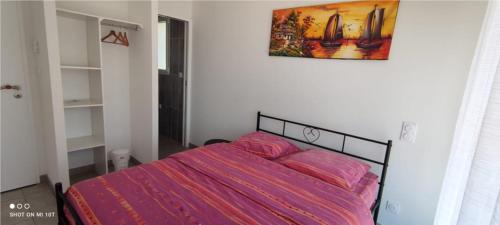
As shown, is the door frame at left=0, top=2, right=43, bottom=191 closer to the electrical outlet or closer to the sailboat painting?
the sailboat painting

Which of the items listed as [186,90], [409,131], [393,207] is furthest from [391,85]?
[186,90]

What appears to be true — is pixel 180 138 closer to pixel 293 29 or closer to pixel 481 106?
pixel 293 29

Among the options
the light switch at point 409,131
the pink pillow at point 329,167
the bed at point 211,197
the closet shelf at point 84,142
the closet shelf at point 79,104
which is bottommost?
the closet shelf at point 84,142

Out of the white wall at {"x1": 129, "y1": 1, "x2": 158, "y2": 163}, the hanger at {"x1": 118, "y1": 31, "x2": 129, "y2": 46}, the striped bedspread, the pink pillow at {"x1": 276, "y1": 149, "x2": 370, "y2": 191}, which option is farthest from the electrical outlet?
the hanger at {"x1": 118, "y1": 31, "x2": 129, "y2": 46}

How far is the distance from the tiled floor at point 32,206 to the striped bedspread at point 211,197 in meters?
1.03

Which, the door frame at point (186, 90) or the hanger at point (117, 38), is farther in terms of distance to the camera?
the door frame at point (186, 90)

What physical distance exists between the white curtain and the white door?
3297 mm

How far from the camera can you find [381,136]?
6.51 ft

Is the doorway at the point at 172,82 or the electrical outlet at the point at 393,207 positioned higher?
the doorway at the point at 172,82

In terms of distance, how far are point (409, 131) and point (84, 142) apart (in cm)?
311

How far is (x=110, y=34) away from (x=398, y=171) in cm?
318

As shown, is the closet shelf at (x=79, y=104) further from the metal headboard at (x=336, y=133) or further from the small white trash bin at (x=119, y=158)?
the metal headboard at (x=336, y=133)

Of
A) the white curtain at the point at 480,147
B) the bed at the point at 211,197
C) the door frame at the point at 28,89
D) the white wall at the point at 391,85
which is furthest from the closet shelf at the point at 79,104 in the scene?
the white curtain at the point at 480,147

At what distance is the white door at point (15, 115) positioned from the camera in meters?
2.16
